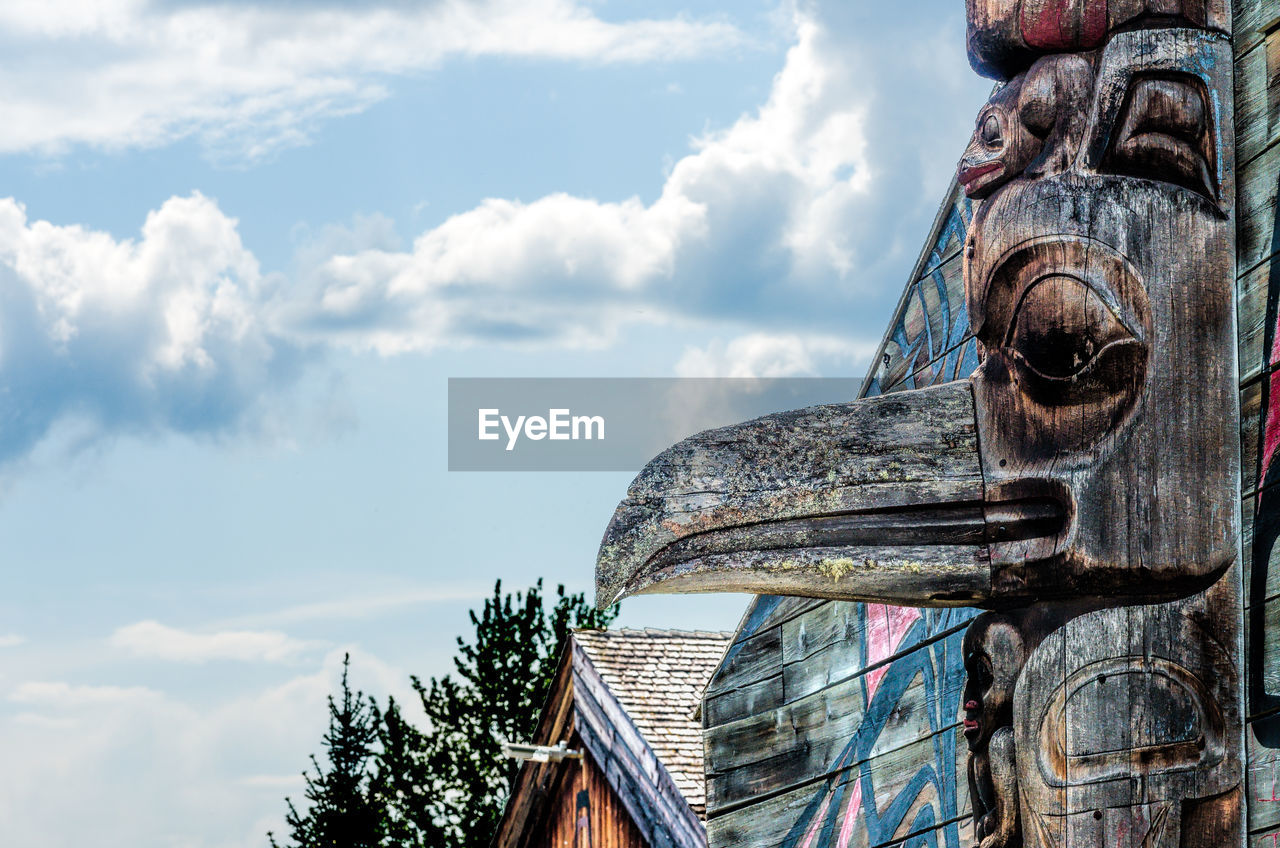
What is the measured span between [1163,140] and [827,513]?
960mm

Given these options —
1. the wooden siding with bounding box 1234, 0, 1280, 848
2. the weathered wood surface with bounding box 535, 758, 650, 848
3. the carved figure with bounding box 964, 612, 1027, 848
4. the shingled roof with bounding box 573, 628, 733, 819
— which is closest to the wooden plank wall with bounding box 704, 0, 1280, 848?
the carved figure with bounding box 964, 612, 1027, 848

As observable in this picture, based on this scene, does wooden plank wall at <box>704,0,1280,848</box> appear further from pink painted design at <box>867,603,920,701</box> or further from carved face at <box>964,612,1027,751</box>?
carved face at <box>964,612,1027,751</box>

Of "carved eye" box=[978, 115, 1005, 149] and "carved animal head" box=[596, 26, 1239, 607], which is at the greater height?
"carved eye" box=[978, 115, 1005, 149]

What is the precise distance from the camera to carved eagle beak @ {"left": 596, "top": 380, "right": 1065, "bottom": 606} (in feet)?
9.34

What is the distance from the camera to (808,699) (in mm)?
5043

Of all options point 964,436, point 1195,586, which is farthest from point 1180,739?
point 964,436

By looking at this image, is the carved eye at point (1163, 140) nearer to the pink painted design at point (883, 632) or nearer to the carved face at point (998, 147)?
the carved face at point (998, 147)

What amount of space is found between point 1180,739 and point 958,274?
212cm

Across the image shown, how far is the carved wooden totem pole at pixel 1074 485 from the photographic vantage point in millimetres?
2785

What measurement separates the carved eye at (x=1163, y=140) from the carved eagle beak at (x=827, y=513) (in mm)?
568

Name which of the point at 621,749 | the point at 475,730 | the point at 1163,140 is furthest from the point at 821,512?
the point at 475,730

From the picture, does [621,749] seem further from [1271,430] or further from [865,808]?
[1271,430]

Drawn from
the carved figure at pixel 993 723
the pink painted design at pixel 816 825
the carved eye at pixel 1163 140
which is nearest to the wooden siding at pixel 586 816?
the pink painted design at pixel 816 825

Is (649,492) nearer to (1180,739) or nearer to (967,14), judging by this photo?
(1180,739)
